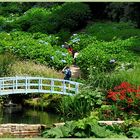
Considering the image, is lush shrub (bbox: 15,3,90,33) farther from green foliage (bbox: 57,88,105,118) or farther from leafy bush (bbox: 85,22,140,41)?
green foliage (bbox: 57,88,105,118)

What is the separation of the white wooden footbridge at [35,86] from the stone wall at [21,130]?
2.66 metres

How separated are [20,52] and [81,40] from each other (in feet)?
12.1

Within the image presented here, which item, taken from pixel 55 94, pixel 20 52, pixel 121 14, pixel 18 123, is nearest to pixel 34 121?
pixel 18 123

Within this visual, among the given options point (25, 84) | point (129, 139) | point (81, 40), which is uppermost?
point (81, 40)

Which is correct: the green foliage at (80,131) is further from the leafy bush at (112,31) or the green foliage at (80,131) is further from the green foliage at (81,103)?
the leafy bush at (112,31)

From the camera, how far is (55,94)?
24.9 m

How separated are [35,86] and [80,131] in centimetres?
Answer: 651

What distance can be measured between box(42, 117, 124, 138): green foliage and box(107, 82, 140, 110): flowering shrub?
10.1ft

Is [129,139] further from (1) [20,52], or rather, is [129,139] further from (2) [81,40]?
(2) [81,40]

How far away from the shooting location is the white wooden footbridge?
77.2ft

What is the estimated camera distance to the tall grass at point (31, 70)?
26.1 meters

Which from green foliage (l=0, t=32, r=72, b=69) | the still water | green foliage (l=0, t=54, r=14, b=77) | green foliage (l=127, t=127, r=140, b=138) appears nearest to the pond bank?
the still water

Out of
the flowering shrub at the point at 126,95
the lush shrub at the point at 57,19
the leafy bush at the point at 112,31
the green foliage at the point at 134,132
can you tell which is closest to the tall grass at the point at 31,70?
the flowering shrub at the point at 126,95

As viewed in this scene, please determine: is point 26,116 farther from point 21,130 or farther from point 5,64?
point 5,64
